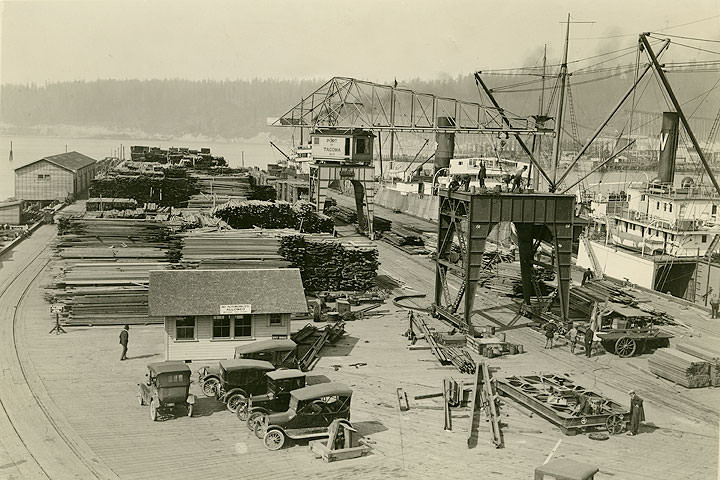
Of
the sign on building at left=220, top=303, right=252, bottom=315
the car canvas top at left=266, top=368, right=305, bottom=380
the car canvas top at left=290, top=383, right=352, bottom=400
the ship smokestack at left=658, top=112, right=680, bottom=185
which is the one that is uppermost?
the ship smokestack at left=658, top=112, right=680, bottom=185

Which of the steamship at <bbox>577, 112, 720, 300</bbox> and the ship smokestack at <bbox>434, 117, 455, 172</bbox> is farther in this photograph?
the ship smokestack at <bbox>434, 117, 455, 172</bbox>

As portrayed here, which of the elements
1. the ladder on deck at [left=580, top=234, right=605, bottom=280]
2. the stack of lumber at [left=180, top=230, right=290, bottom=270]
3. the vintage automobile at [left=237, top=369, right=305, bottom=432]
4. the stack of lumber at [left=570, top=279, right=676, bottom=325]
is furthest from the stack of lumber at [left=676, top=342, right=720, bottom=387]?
the ladder on deck at [left=580, top=234, right=605, bottom=280]

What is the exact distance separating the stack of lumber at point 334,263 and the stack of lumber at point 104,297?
7.85m

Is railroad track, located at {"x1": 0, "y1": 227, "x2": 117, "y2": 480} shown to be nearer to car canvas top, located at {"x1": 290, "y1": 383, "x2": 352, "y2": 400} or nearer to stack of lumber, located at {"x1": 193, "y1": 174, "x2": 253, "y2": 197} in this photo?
car canvas top, located at {"x1": 290, "y1": 383, "x2": 352, "y2": 400}

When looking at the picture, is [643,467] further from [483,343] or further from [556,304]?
[556,304]

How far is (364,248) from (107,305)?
13.4 m

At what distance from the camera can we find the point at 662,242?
49906mm

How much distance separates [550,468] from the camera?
1552 centimetres

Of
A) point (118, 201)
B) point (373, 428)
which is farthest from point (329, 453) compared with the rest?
point (118, 201)

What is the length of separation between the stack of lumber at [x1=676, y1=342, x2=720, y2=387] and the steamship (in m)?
20.5

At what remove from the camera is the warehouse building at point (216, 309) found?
25.1 m

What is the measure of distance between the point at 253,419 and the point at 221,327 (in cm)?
679

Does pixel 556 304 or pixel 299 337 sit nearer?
pixel 299 337

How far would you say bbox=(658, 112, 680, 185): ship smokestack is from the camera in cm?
6241
